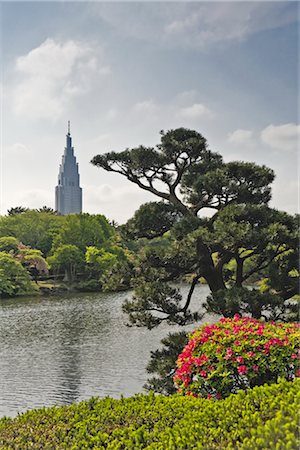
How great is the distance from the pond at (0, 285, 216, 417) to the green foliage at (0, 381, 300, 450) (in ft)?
23.4

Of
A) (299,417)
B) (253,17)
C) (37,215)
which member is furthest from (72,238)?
(299,417)

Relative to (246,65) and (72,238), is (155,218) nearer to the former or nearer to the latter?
(246,65)

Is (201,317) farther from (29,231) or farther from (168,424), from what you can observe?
(29,231)

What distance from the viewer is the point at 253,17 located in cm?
605

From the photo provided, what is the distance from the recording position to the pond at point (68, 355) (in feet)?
38.2

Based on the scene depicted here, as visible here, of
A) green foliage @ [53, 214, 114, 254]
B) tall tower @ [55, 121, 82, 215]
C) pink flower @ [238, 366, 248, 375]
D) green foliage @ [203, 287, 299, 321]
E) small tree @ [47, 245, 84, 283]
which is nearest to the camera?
pink flower @ [238, 366, 248, 375]

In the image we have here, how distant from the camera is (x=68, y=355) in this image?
51.3 ft

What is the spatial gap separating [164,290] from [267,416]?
538 centimetres

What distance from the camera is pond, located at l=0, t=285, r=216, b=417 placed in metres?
11.6

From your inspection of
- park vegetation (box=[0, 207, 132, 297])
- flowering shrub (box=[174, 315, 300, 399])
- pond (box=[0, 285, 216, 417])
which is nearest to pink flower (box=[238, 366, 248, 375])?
flowering shrub (box=[174, 315, 300, 399])

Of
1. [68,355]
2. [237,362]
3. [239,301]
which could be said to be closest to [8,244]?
[68,355]

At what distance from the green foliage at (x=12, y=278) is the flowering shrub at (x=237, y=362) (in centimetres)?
2895

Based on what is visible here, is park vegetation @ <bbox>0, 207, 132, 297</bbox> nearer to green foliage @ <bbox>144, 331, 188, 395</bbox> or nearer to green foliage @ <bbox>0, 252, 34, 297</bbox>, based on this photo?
green foliage @ <bbox>0, 252, 34, 297</bbox>

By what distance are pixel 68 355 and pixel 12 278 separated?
65.7 feet
